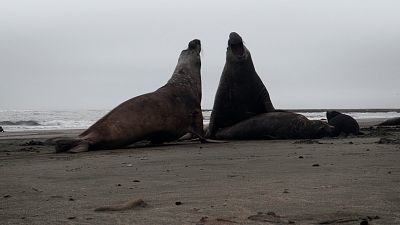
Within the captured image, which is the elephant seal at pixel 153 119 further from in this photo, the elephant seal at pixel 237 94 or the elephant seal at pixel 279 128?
the elephant seal at pixel 279 128

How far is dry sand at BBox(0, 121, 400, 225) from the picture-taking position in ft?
8.63

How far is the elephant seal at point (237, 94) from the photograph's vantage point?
1130 cm

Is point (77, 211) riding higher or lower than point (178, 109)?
lower

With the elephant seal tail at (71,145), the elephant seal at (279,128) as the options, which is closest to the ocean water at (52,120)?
the elephant seal at (279,128)

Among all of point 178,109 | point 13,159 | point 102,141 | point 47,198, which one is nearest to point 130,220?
point 47,198

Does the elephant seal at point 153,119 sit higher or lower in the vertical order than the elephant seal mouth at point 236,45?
lower

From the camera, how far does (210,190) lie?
3531 mm

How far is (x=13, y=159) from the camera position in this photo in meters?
6.59

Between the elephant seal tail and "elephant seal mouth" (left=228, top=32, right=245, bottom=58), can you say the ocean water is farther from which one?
the elephant seal tail

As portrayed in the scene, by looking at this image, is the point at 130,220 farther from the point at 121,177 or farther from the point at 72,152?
the point at 72,152

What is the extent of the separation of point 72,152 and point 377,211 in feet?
17.9

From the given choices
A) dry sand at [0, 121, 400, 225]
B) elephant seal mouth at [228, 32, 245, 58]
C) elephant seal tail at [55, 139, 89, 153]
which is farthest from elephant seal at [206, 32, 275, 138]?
dry sand at [0, 121, 400, 225]

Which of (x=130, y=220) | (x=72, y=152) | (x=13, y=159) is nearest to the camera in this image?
(x=130, y=220)

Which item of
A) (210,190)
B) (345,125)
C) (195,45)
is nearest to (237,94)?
(195,45)
